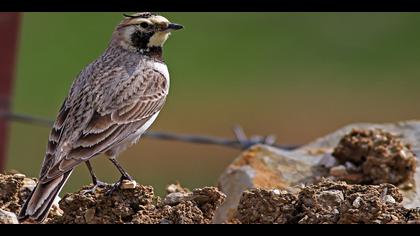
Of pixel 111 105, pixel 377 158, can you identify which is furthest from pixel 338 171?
pixel 111 105

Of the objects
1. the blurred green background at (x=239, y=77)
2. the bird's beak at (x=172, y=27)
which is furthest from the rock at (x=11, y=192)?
the blurred green background at (x=239, y=77)

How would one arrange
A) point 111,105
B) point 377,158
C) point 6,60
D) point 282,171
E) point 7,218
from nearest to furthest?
1. point 7,218
2. point 111,105
3. point 377,158
4. point 282,171
5. point 6,60

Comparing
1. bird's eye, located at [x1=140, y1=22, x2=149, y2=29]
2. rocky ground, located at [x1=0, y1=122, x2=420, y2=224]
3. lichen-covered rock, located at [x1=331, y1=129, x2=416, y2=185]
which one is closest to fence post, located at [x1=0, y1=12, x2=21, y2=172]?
bird's eye, located at [x1=140, y1=22, x2=149, y2=29]

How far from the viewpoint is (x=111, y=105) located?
6.03 meters

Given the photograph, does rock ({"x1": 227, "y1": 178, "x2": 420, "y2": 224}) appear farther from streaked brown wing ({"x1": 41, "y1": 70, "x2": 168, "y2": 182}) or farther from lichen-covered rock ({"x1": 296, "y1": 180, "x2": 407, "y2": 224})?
streaked brown wing ({"x1": 41, "y1": 70, "x2": 168, "y2": 182})

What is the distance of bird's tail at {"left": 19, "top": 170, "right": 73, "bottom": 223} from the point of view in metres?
4.92

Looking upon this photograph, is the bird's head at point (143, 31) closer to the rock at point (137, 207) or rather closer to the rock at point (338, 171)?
the rock at point (338, 171)

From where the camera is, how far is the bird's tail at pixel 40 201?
4918mm

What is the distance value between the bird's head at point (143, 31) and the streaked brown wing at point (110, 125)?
0.22 meters

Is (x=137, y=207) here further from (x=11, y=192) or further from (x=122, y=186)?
(x=11, y=192)

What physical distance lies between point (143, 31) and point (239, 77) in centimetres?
1267

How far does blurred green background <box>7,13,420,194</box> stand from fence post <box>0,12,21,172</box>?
608 cm
